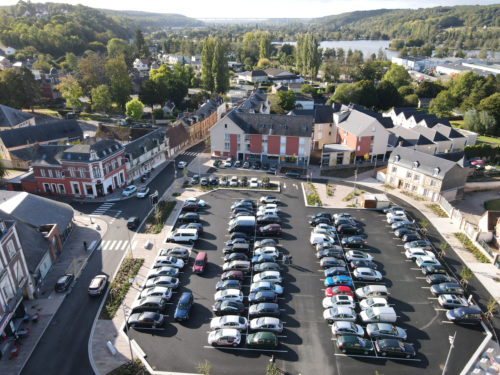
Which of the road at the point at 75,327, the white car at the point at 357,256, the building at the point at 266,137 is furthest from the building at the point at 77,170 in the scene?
the white car at the point at 357,256

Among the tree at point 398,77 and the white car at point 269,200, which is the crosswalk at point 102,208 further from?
the tree at point 398,77

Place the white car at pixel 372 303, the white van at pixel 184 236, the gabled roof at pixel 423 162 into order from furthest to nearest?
the gabled roof at pixel 423 162
the white van at pixel 184 236
the white car at pixel 372 303

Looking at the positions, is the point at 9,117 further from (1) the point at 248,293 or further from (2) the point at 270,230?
(1) the point at 248,293

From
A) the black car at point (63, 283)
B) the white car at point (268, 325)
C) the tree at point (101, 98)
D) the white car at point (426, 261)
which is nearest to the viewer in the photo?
the white car at point (268, 325)

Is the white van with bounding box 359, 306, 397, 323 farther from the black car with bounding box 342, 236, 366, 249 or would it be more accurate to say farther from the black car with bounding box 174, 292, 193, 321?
the black car with bounding box 174, 292, 193, 321

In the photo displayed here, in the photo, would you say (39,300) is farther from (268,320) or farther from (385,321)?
(385,321)

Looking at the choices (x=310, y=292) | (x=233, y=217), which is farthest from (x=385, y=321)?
(x=233, y=217)

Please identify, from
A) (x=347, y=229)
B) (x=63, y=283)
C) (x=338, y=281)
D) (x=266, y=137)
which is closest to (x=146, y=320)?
A: (x=63, y=283)
